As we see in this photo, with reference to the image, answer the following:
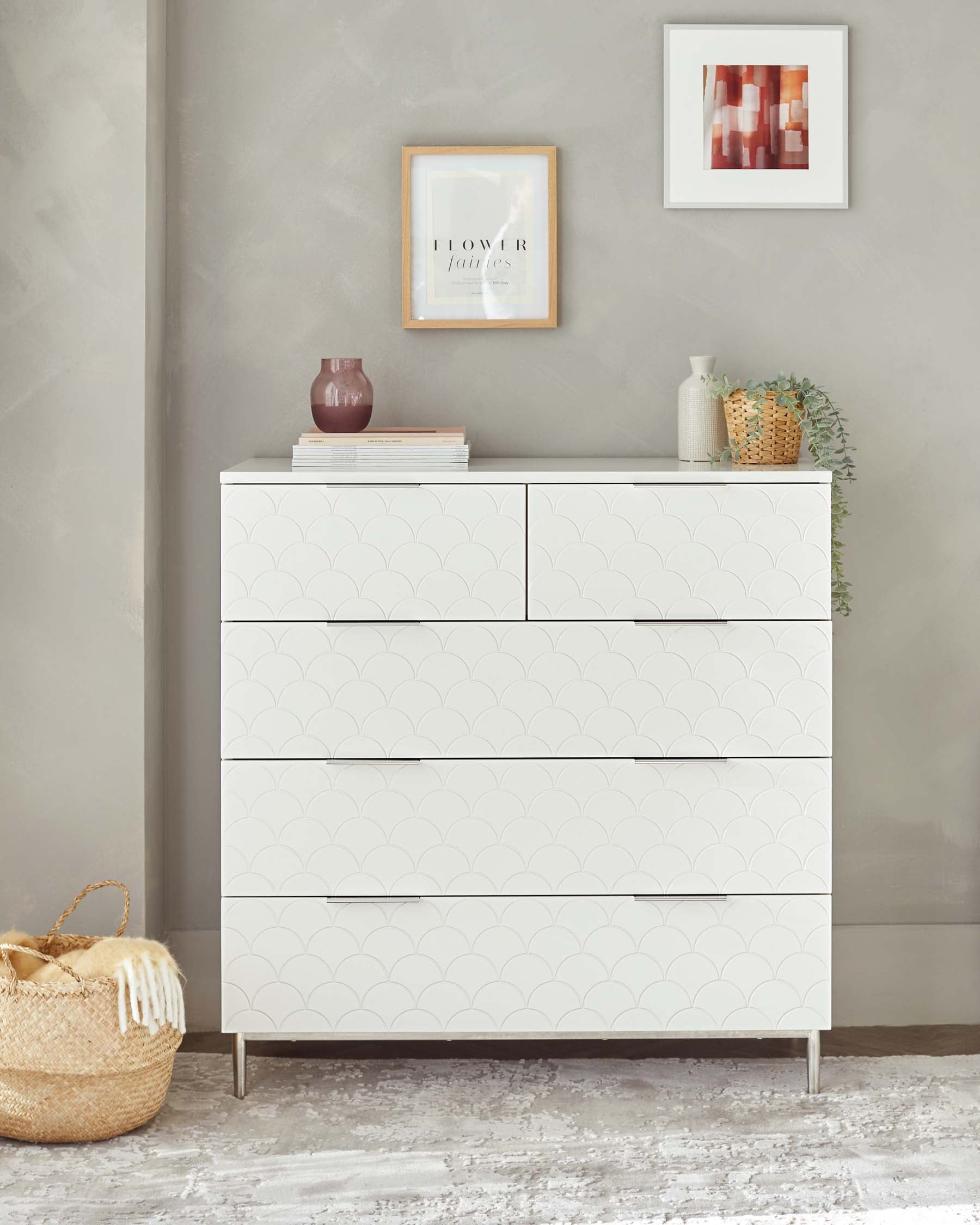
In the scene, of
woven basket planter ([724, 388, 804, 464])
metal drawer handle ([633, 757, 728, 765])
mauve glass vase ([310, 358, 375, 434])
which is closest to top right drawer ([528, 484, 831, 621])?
woven basket planter ([724, 388, 804, 464])

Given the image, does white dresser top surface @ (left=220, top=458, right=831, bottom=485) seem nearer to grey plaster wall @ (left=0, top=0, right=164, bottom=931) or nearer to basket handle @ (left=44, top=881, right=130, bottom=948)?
grey plaster wall @ (left=0, top=0, right=164, bottom=931)

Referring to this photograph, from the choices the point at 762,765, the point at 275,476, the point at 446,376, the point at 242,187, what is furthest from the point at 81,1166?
the point at 242,187

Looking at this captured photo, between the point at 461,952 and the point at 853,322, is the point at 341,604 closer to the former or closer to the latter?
the point at 461,952

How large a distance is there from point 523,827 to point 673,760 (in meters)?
0.30

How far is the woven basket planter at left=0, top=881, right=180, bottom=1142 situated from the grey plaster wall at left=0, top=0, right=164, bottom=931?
0.44 m

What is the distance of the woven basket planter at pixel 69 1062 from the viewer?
2.03m

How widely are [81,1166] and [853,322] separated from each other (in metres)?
2.17

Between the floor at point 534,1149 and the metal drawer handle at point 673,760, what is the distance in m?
0.63

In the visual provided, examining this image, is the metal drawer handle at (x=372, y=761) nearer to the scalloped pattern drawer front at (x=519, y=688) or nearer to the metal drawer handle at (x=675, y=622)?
the scalloped pattern drawer front at (x=519, y=688)

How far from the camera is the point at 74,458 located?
245 cm

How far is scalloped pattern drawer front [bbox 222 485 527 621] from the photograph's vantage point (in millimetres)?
2176

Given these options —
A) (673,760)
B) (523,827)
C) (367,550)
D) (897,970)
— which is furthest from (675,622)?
(897,970)

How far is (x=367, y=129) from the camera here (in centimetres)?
255

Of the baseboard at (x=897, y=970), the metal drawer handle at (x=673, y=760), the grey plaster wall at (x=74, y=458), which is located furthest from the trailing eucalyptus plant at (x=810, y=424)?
the grey plaster wall at (x=74, y=458)
